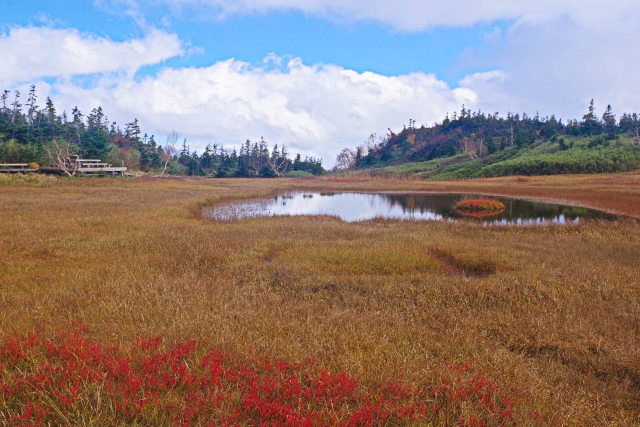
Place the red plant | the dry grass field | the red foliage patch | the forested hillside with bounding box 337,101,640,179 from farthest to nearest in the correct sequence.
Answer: the forested hillside with bounding box 337,101,640,179
the red plant
the dry grass field
the red foliage patch

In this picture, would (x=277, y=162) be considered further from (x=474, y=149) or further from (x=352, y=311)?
(x=352, y=311)

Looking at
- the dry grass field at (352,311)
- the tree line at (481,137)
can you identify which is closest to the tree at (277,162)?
the tree line at (481,137)

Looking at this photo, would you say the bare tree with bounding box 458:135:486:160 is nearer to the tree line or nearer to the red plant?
the tree line

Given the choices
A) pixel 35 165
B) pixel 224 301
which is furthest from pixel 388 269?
pixel 35 165

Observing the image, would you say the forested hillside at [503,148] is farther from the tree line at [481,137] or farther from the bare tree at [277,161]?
the bare tree at [277,161]

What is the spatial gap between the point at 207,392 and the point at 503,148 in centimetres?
13421

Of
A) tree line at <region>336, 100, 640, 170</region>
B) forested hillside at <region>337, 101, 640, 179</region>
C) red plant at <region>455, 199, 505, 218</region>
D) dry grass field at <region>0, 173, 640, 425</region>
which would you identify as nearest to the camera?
dry grass field at <region>0, 173, 640, 425</region>

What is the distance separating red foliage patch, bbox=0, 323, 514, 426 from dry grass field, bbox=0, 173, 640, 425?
0.04 meters

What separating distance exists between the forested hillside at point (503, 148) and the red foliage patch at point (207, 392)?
88.6 metres

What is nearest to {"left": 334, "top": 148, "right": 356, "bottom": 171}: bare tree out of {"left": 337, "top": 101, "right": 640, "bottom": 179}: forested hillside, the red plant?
{"left": 337, "top": 101, "right": 640, "bottom": 179}: forested hillside

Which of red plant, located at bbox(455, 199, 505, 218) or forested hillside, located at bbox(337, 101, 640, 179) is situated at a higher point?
forested hillside, located at bbox(337, 101, 640, 179)

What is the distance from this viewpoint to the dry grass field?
390 cm

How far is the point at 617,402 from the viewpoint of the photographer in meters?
4.23

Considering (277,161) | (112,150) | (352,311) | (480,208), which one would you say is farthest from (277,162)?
(352,311)
